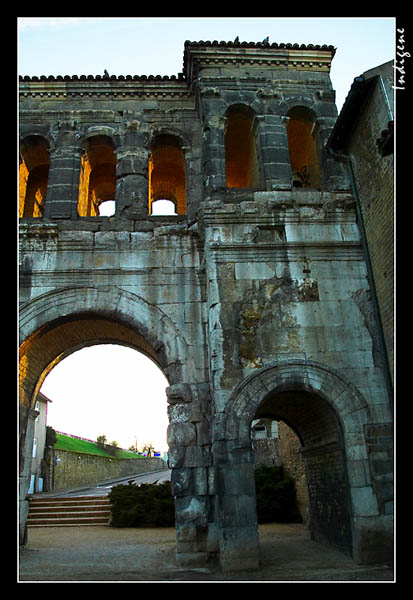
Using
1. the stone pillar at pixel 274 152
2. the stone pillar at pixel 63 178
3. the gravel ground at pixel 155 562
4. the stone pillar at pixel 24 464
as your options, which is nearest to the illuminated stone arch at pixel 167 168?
the stone pillar at pixel 63 178

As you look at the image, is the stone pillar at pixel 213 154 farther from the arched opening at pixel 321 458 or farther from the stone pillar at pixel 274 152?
the arched opening at pixel 321 458

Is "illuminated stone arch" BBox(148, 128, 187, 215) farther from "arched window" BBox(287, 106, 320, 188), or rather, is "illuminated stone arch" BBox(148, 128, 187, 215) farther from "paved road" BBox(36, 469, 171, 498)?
"paved road" BBox(36, 469, 171, 498)

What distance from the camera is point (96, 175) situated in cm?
1244

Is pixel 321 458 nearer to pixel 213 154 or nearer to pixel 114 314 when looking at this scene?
pixel 114 314

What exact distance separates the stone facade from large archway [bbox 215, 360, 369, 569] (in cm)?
3

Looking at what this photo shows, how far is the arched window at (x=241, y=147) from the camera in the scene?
11.1m

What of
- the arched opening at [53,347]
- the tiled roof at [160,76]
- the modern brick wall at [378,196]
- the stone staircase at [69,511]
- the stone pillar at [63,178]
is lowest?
the stone staircase at [69,511]

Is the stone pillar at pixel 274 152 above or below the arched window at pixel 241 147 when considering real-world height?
below

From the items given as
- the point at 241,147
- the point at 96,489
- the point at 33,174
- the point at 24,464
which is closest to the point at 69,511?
the point at 24,464

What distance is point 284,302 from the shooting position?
8.74 meters

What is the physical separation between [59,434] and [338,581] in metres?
34.5

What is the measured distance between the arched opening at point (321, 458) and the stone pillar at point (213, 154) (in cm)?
456

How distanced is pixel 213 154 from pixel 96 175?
3692 mm

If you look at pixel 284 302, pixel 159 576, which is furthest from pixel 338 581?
pixel 284 302
